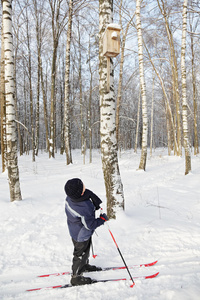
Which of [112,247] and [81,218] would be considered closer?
[81,218]

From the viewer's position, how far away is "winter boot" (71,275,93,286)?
7.95 feet

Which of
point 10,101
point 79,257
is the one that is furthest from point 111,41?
point 79,257

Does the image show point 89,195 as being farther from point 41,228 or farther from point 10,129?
point 10,129

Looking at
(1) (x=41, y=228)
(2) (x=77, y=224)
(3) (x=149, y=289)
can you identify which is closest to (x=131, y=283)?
(3) (x=149, y=289)

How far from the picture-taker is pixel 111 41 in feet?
12.6

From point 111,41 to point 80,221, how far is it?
357cm

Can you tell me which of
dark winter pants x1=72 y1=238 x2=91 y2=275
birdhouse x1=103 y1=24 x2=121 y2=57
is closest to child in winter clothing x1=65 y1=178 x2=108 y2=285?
dark winter pants x1=72 y1=238 x2=91 y2=275

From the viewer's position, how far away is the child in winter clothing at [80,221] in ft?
7.99

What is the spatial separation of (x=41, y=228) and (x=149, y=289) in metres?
2.57

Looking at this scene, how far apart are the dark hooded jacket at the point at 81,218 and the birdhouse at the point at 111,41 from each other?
2979 millimetres

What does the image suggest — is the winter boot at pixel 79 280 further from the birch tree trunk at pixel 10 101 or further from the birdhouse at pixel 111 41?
the birdhouse at pixel 111 41

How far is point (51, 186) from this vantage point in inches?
271

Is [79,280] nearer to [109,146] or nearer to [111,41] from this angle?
[109,146]

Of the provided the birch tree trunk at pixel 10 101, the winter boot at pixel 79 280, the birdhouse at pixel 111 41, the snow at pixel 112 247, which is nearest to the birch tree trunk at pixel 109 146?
the snow at pixel 112 247
